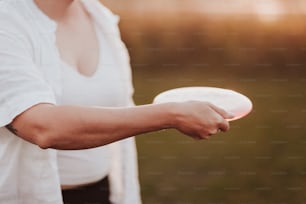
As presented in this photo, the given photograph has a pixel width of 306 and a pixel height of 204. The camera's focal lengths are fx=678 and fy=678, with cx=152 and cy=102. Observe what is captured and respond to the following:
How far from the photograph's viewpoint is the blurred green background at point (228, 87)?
7.43 ft

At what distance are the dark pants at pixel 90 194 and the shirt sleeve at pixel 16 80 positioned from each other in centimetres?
25

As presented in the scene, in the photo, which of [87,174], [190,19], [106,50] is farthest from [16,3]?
[190,19]

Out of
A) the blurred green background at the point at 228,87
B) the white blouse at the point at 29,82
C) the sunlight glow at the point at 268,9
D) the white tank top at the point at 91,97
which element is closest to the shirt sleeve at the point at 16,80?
the white blouse at the point at 29,82

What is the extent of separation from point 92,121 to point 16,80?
11 centimetres

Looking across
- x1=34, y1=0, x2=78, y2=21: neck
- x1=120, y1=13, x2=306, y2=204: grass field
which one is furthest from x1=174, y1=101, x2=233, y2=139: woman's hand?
x1=120, y1=13, x2=306, y2=204: grass field

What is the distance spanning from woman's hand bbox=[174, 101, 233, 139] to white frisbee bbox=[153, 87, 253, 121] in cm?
5

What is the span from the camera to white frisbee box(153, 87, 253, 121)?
995 millimetres

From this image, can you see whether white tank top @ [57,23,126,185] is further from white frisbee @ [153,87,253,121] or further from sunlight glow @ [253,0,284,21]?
sunlight glow @ [253,0,284,21]

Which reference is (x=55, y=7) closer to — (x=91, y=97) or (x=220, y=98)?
(x=91, y=97)

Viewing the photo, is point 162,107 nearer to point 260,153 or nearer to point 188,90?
point 188,90

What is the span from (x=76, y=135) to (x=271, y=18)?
2.47 m

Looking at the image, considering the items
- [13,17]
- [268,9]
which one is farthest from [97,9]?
[268,9]

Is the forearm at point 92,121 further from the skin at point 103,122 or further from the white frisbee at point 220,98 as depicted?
the white frisbee at point 220,98

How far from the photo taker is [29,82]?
90cm
